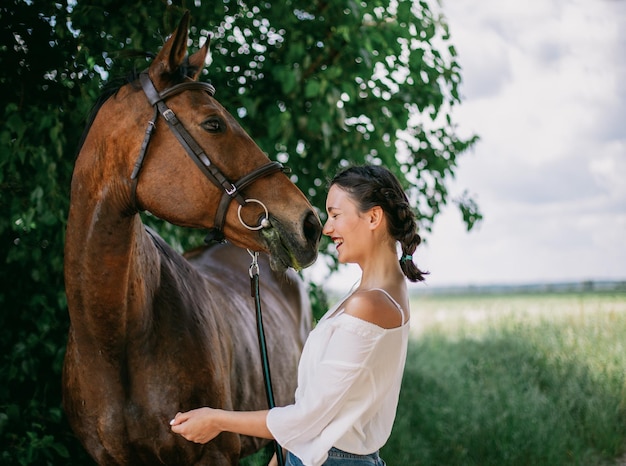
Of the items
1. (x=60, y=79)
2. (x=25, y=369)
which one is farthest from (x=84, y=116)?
(x=25, y=369)

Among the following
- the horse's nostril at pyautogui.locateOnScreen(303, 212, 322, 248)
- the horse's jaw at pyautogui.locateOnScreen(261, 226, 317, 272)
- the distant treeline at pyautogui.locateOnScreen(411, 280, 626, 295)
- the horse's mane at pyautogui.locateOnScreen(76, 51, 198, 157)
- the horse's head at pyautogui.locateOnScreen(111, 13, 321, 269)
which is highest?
the horse's mane at pyautogui.locateOnScreen(76, 51, 198, 157)

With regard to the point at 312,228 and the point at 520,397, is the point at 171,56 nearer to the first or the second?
the point at 312,228

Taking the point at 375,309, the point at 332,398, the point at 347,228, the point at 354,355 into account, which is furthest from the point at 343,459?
the point at 347,228

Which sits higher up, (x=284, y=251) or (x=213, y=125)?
(x=213, y=125)

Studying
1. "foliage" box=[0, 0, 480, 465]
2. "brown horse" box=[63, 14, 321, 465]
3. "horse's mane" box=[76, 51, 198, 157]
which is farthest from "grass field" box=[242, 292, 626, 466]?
"horse's mane" box=[76, 51, 198, 157]

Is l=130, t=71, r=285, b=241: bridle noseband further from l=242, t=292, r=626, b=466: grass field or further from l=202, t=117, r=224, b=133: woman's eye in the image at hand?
l=242, t=292, r=626, b=466: grass field

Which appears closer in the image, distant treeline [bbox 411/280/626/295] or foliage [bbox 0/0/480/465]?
foliage [bbox 0/0/480/465]

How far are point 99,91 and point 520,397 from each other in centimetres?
407

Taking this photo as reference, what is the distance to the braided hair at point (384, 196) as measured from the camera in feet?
5.95

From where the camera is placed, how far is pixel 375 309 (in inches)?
64.3

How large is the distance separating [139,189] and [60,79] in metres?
2.08

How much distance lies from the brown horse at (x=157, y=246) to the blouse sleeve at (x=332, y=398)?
0.57m

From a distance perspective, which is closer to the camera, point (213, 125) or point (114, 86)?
point (213, 125)

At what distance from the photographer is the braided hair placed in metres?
1.81
